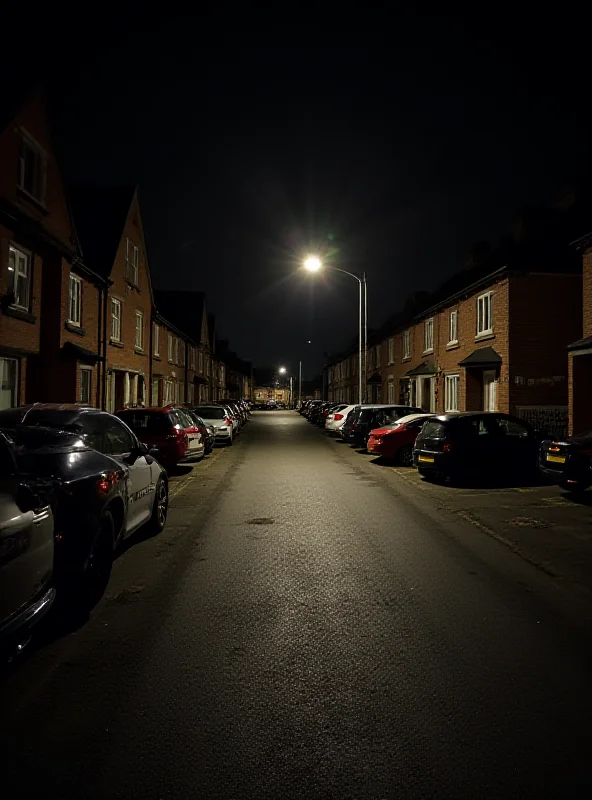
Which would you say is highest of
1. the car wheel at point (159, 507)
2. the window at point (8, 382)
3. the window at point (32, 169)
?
the window at point (32, 169)

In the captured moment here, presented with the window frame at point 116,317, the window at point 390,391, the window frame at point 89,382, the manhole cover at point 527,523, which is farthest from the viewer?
the window at point 390,391

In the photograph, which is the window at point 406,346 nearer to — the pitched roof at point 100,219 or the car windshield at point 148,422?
the pitched roof at point 100,219

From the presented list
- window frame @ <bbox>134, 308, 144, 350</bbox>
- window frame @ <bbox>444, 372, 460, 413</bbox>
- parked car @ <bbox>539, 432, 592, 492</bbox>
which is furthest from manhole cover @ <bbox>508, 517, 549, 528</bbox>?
window frame @ <bbox>134, 308, 144, 350</bbox>

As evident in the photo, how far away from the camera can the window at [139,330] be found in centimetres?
2785

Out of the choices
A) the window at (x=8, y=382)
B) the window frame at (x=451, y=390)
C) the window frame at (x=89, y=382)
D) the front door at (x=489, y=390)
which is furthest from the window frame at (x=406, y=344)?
the window at (x=8, y=382)

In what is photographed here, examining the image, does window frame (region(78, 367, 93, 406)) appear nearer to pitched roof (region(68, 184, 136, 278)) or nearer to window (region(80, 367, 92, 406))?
window (region(80, 367, 92, 406))

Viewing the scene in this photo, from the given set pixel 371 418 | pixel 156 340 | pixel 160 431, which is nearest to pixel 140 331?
pixel 156 340

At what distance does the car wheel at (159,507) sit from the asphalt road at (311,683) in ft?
2.91

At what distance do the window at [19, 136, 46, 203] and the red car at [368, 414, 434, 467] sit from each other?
1167 centimetres

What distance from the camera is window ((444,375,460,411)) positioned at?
2659cm

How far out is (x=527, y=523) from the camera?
28.4 feet

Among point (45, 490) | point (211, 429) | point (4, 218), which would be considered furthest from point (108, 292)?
point (45, 490)

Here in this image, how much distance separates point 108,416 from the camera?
7406mm

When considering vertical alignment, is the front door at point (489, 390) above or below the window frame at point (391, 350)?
below
